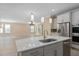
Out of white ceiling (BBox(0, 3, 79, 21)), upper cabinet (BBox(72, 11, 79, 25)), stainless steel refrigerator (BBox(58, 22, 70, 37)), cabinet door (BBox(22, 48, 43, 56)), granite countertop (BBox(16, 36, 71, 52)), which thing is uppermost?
white ceiling (BBox(0, 3, 79, 21))

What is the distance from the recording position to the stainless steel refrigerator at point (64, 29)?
4.38ft

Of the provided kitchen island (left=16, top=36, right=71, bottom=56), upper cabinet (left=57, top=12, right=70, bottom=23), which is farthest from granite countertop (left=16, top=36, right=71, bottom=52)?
upper cabinet (left=57, top=12, right=70, bottom=23)

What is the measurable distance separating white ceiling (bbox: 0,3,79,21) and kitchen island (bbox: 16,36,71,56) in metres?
0.28

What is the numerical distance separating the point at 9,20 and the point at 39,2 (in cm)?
42

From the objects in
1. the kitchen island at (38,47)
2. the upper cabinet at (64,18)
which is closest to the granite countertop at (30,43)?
the kitchen island at (38,47)

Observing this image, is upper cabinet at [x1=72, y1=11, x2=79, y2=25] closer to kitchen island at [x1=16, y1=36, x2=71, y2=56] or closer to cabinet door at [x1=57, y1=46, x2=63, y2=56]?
kitchen island at [x1=16, y1=36, x2=71, y2=56]

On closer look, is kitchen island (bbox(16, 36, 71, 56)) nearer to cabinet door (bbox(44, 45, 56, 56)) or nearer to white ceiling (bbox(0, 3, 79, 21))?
cabinet door (bbox(44, 45, 56, 56))

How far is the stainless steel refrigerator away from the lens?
1.33 metres

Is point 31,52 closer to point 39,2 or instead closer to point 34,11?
point 34,11

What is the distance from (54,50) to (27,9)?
0.61m

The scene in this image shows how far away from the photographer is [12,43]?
1.32 m

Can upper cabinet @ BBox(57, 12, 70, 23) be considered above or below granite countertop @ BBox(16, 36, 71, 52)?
above

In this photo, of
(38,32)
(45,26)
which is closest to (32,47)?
(38,32)

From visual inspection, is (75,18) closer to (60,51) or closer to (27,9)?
(60,51)
